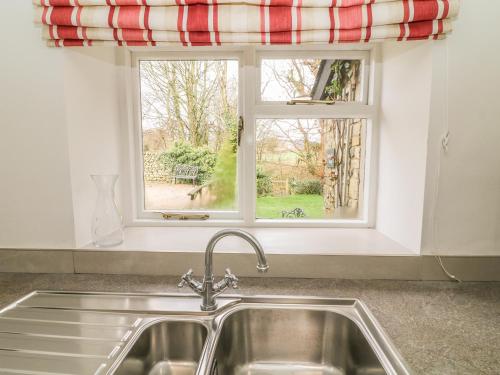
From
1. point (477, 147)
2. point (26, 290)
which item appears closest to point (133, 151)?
point (26, 290)

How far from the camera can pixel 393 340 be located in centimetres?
84

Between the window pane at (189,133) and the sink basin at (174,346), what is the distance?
2.37 feet

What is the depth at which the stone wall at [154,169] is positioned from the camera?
1589 millimetres

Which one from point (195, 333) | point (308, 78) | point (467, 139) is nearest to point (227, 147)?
point (308, 78)

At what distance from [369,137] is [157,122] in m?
1.02

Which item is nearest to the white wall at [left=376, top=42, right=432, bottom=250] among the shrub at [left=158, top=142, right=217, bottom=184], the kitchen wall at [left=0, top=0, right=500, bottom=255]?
the kitchen wall at [left=0, top=0, right=500, bottom=255]

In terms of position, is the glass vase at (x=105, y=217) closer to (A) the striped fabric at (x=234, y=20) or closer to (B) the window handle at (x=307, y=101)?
(A) the striped fabric at (x=234, y=20)

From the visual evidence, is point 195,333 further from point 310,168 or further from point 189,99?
point 189,99

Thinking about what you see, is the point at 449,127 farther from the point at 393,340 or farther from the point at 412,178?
the point at 393,340

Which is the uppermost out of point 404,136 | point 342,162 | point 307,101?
point 307,101

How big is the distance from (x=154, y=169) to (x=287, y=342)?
40.1 inches

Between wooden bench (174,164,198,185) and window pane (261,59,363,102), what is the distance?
48 centimetres

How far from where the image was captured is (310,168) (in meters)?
1.58

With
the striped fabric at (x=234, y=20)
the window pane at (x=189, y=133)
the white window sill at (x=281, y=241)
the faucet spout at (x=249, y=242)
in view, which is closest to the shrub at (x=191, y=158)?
the window pane at (x=189, y=133)
